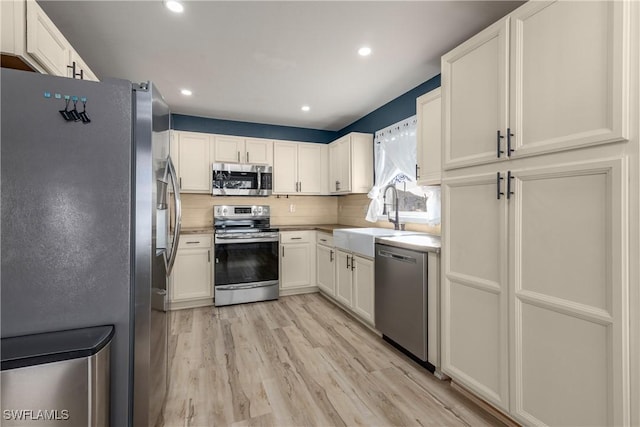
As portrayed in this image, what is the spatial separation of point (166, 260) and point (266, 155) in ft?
9.13

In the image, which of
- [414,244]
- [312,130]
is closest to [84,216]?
[414,244]

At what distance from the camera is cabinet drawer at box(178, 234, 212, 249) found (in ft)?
11.6

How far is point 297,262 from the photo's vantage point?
13.3 feet

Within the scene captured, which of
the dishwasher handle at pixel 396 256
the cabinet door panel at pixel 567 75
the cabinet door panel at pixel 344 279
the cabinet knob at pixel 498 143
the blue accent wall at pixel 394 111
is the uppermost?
the blue accent wall at pixel 394 111

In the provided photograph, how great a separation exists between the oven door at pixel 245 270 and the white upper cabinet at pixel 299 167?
3.08ft

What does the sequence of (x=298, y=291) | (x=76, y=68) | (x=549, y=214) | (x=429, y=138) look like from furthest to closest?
1. (x=298, y=291)
2. (x=429, y=138)
3. (x=76, y=68)
4. (x=549, y=214)

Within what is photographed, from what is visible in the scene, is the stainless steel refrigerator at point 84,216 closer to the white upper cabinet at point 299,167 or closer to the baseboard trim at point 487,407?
the baseboard trim at point 487,407

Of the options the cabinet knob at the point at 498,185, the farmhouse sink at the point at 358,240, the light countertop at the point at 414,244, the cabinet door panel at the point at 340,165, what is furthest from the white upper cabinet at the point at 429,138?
the cabinet door panel at the point at 340,165

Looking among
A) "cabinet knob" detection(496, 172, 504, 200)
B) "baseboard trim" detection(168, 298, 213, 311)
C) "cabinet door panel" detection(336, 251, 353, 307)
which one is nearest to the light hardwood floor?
"cabinet door panel" detection(336, 251, 353, 307)

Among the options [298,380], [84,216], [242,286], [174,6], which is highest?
A: [174,6]

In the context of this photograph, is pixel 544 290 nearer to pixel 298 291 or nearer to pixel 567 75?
pixel 567 75

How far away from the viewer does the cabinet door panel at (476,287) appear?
5.19 feet

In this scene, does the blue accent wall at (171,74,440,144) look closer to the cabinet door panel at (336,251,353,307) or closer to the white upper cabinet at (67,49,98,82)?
the cabinet door panel at (336,251,353,307)

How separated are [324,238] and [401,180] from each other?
1.27 metres
